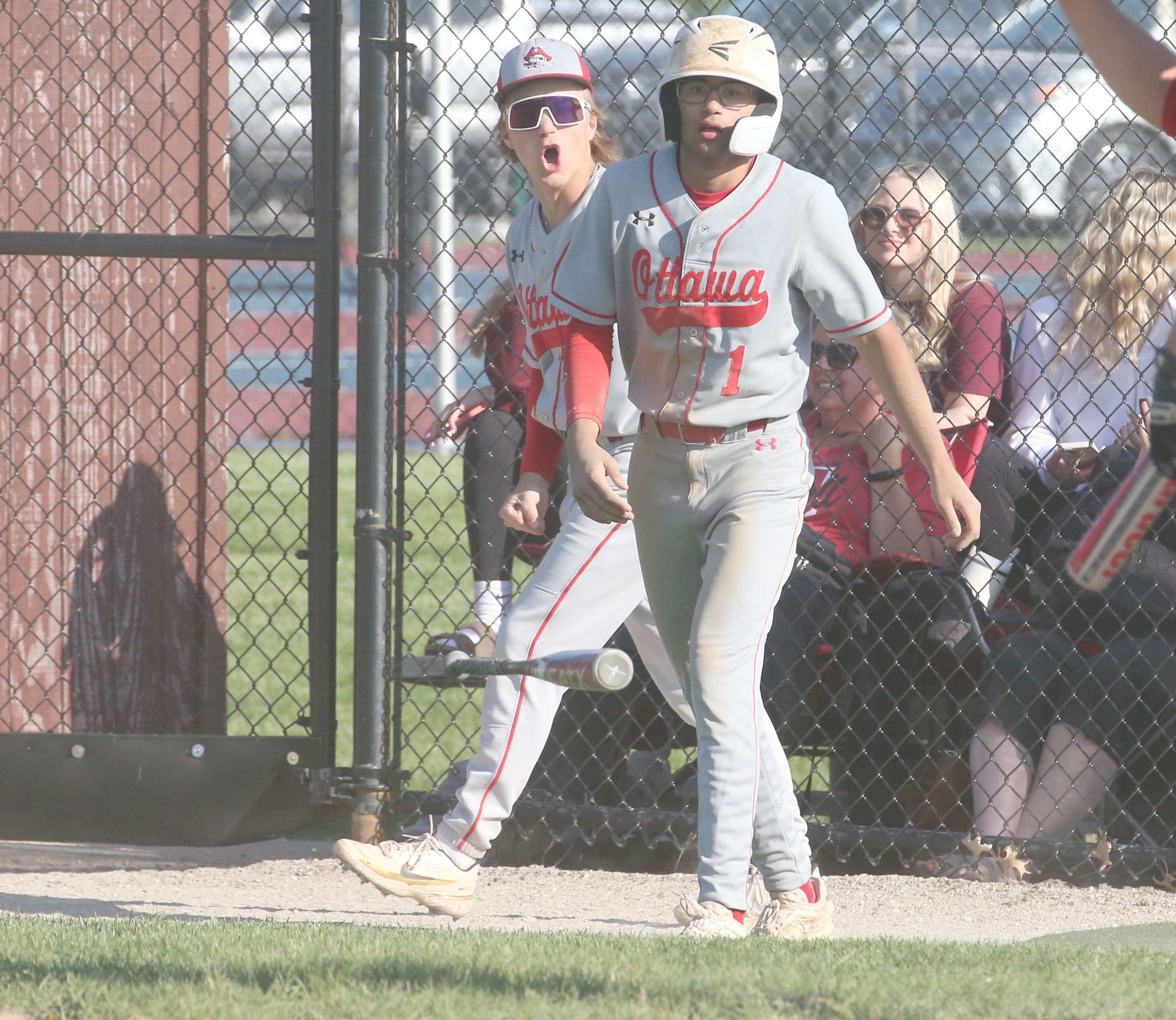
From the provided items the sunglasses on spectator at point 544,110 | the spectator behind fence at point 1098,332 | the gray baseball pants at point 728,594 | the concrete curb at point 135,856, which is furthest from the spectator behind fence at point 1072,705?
the concrete curb at point 135,856

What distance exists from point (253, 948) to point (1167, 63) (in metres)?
2.30

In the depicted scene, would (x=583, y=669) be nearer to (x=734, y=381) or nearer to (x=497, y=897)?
(x=734, y=381)

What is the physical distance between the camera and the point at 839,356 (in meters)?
4.72

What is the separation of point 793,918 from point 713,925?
32 centimetres

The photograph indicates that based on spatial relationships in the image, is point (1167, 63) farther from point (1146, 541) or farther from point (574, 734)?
point (574, 734)

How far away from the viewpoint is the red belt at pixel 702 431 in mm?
3135

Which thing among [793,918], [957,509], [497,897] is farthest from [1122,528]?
[497,897]

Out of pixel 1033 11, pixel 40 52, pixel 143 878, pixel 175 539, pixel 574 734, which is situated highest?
pixel 1033 11

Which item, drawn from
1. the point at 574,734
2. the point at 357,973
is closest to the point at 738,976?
the point at 357,973

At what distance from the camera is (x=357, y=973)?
8.81 ft

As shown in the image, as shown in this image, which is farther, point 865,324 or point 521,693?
point 521,693

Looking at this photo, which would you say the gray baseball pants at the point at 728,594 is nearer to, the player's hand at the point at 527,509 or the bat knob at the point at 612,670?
the player's hand at the point at 527,509

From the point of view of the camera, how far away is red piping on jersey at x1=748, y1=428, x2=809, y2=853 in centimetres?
310

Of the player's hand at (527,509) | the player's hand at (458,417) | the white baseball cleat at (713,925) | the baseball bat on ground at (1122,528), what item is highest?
the player's hand at (458,417)
